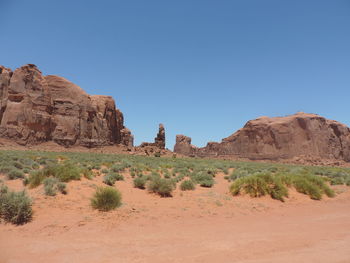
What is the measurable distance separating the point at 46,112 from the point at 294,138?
8000 cm

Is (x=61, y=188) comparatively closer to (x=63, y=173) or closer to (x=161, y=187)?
(x=63, y=173)

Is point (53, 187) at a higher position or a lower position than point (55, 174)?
lower

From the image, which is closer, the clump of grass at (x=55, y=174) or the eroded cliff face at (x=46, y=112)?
the clump of grass at (x=55, y=174)

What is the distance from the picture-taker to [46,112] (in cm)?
5362

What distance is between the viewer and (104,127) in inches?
2512

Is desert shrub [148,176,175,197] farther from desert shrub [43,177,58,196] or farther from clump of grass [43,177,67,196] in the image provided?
desert shrub [43,177,58,196]

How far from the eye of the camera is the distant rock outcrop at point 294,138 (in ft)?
265

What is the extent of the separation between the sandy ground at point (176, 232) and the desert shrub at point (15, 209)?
24 cm

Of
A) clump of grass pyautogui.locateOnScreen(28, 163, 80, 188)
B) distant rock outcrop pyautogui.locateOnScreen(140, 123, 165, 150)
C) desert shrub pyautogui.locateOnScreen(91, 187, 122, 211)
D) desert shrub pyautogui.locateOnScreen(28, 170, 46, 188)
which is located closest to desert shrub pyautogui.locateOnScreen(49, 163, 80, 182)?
clump of grass pyautogui.locateOnScreen(28, 163, 80, 188)

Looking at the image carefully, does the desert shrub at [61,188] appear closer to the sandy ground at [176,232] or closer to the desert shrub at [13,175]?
the sandy ground at [176,232]

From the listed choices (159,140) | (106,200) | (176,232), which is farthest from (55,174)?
(159,140)

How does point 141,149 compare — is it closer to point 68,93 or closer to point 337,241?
point 68,93

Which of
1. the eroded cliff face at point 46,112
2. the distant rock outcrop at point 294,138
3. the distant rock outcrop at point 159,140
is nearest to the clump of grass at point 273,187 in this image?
the eroded cliff face at point 46,112

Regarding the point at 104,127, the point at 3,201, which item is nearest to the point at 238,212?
the point at 3,201
